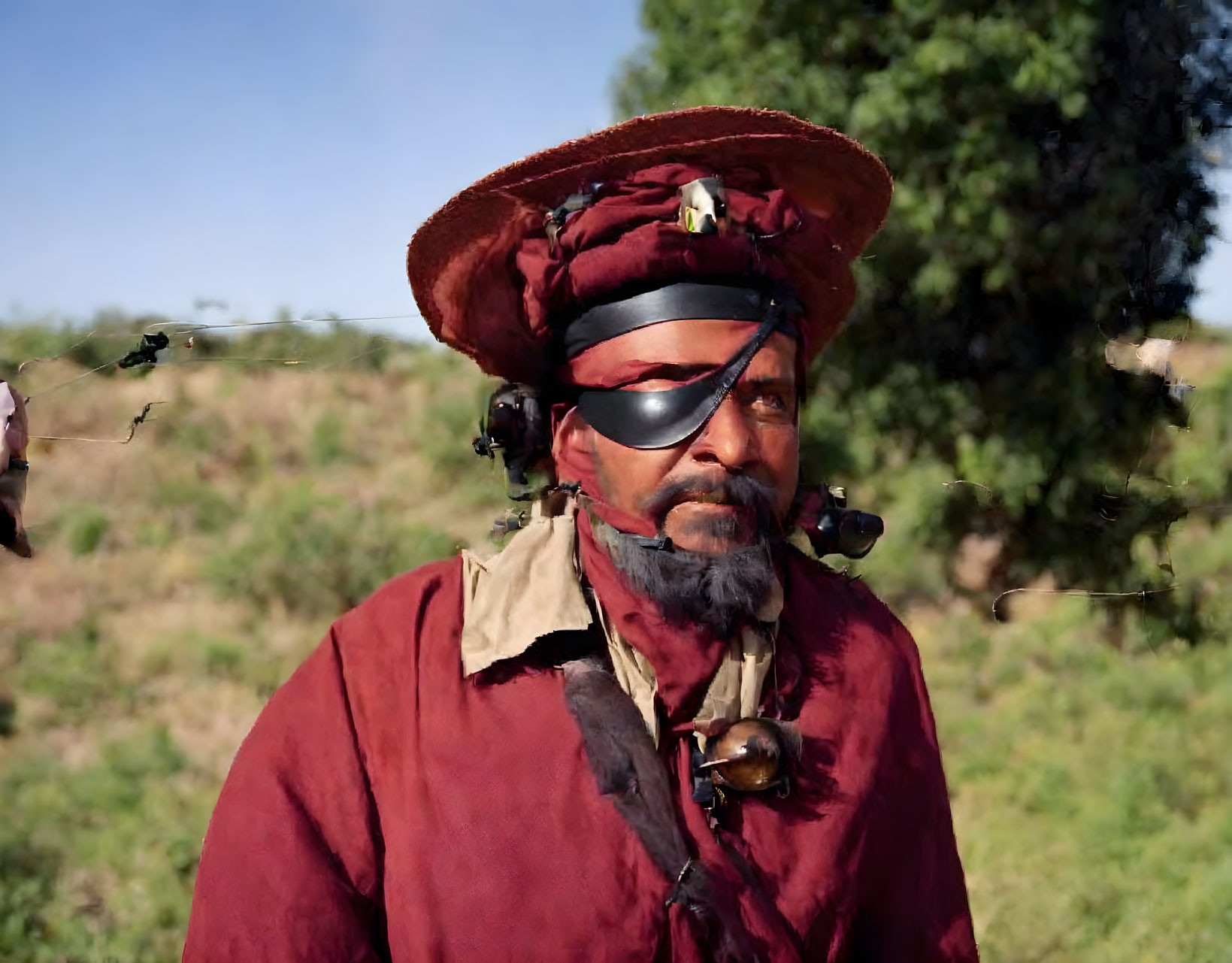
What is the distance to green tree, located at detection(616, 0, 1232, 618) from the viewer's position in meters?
5.55

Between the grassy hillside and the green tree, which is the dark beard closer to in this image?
the grassy hillside

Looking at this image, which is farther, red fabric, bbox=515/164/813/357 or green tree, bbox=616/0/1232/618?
green tree, bbox=616/0/1232/618

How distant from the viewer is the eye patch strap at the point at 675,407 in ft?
6.27

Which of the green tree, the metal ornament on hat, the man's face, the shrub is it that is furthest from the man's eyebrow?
the shrub

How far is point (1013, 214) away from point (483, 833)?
5271mm

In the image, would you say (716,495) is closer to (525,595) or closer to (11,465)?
(525,595)

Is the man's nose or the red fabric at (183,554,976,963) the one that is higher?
the man's nose

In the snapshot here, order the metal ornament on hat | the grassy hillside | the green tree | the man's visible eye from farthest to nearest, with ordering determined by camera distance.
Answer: the green tree < the grassy hillside < the man's visible eye < the metal ornament on hat

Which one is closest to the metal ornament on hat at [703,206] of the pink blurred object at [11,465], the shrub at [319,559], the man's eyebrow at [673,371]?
the man's eyebrow at [673,371]

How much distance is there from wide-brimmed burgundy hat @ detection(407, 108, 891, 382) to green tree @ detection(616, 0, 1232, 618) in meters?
3.72

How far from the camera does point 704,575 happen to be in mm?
1910

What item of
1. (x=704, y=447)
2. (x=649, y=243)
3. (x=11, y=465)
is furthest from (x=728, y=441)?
(x=11, y=465)

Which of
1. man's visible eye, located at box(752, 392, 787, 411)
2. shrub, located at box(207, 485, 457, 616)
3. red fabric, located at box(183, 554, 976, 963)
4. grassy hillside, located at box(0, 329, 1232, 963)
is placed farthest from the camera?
shrub, located at box(207, 485, 457, 616)

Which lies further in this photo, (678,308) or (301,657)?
(301,657)
